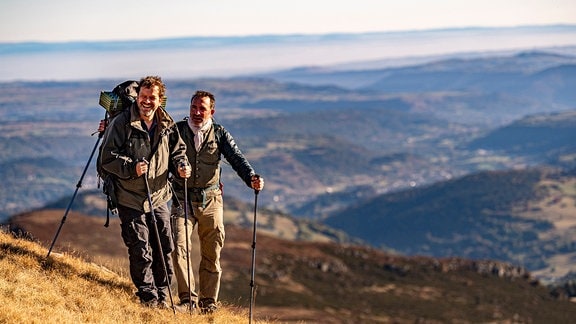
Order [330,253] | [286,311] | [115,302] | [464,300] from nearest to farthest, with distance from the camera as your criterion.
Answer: [115,302]
[286,311]
[464,300]
[330,253]

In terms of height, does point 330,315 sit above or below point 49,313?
below

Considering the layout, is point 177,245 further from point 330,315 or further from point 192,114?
point 330,315

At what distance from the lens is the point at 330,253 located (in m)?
190

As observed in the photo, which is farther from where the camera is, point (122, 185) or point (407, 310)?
point (407, 310)

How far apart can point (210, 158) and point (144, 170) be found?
1942 millimetres

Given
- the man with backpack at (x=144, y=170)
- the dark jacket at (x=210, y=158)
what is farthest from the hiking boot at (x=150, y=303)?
the dark jacket at (x=210, y=158)

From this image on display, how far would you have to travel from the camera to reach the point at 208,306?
14828mm

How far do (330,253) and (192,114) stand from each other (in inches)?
6992

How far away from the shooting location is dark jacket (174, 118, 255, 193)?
14.3 m

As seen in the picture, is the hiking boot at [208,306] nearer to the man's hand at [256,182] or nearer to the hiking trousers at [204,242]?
the hiking trousers at [204,242]

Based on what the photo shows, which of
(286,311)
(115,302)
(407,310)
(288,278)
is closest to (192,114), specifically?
(115,302)

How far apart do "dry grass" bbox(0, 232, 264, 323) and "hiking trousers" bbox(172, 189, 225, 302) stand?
70 centimetres

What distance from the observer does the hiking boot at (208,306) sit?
48.0ft

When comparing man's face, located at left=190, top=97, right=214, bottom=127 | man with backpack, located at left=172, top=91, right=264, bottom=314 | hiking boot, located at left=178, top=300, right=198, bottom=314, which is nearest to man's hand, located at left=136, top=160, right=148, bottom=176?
man with backpack, located at left=172, top=91, right=264, bottom=314
